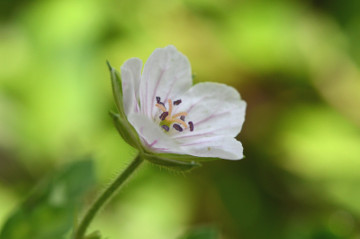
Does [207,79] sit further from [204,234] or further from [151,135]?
[151,135]

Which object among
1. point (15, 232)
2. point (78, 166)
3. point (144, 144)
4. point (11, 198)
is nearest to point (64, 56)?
point (11, 198)

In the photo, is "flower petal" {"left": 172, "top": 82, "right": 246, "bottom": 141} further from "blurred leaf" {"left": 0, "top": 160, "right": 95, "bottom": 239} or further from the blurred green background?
the blurred green background

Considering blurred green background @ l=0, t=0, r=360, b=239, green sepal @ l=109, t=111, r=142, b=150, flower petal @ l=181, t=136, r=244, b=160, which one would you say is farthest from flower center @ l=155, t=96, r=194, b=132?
blurred green background @ l=0, t=0, r=360, b=239

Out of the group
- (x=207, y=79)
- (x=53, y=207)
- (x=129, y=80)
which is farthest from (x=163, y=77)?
(x=207, y=79)

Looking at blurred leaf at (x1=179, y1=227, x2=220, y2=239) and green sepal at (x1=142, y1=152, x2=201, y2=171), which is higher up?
green sepal at (x1=142, y1=152, x2=201, y2=171)

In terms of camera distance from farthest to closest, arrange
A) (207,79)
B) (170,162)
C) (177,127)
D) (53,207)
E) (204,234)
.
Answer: (207,79), (204,234), (53,207), (177,127), (170,162)

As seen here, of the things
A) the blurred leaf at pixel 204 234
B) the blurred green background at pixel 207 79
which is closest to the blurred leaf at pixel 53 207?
the blurred leaf at pixel 204 234
